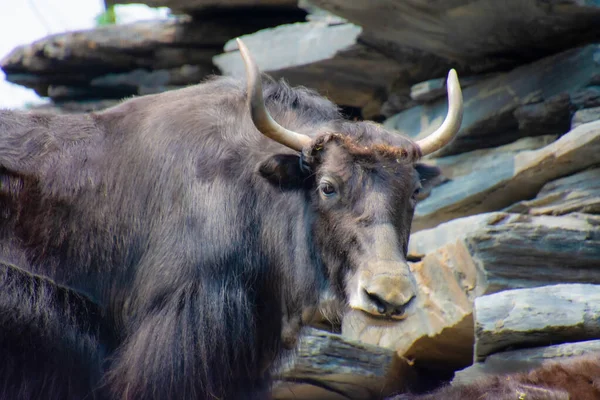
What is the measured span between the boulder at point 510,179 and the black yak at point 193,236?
4.42 ft

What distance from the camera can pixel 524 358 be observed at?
15.3ft

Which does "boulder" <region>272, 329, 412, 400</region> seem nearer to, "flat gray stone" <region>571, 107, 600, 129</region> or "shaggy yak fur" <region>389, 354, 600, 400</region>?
"shaggy yak fur" <region>389, 354, 600, 400</region>

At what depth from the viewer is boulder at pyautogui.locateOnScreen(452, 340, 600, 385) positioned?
459cm

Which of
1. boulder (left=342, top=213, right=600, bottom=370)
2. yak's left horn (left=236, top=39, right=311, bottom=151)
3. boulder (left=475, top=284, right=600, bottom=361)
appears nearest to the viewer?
yak's left horn (left=236, top=39, right=311, bottom=151)

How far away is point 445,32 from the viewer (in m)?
6.36

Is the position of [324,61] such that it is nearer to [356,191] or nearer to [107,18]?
[356,191]

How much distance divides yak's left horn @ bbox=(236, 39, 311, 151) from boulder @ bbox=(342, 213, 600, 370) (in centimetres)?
127

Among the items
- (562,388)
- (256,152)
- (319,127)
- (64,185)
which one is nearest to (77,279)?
(64,185)

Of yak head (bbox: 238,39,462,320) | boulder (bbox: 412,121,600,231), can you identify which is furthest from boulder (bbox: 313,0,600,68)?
yak head (bbox: 238,39,462,320)

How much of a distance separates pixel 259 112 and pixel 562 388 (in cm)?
201

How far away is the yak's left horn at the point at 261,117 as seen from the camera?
416 centimetres

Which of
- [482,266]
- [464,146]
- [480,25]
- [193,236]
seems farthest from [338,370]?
[480,25]

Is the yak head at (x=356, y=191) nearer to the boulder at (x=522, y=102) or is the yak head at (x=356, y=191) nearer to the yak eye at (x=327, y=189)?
the yak eye at (x=327, y=189)

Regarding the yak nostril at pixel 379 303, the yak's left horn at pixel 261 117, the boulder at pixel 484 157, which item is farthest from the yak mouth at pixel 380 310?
the boulder at pixel 484 157
